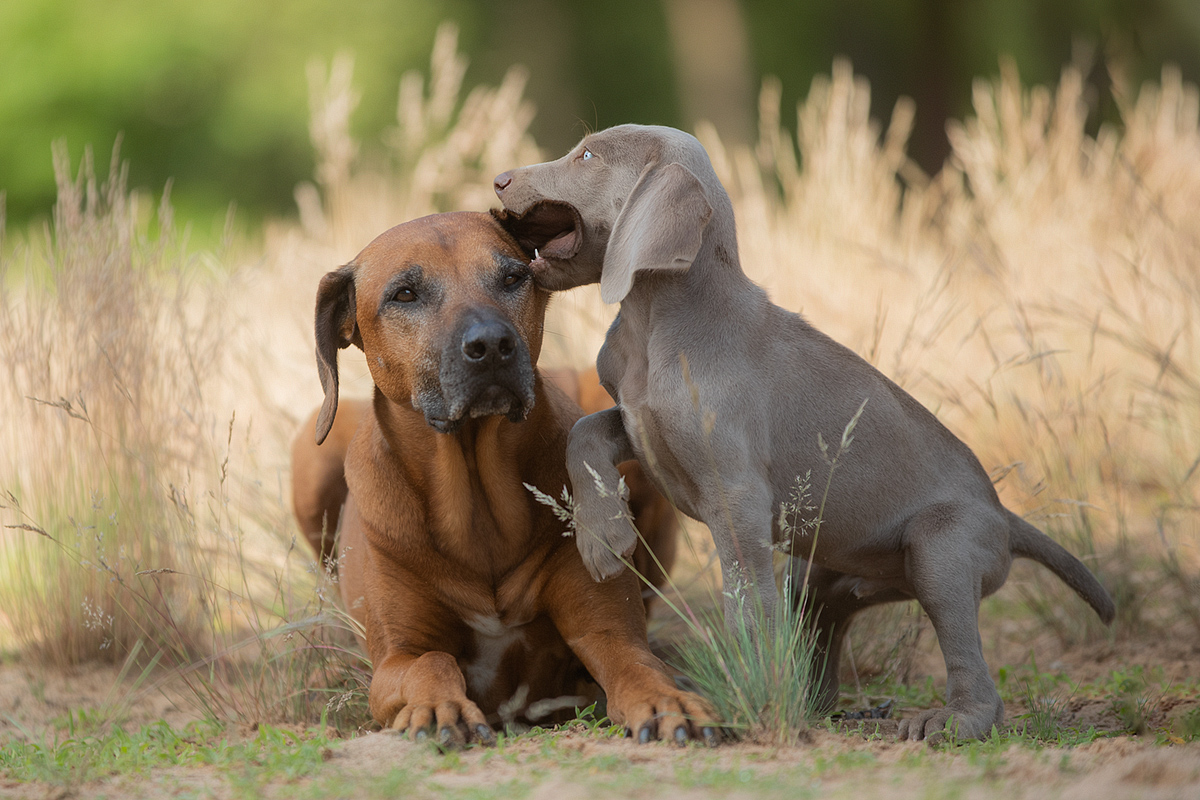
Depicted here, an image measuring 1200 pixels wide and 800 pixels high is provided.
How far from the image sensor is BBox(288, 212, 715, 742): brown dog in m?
3.23

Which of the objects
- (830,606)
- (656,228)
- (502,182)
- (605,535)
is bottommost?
(830,606)

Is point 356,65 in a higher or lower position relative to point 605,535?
higher

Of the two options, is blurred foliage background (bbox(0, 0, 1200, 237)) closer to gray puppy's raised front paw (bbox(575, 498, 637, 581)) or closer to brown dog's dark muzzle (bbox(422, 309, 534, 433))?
brown dog's dark muzzle (bbox(422, 309, 534, 433))

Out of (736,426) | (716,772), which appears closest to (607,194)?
(736,426)

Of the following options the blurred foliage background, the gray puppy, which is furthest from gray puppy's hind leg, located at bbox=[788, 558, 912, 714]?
the blurred foliage background

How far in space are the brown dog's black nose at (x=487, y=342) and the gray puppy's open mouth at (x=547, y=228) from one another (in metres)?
0.36

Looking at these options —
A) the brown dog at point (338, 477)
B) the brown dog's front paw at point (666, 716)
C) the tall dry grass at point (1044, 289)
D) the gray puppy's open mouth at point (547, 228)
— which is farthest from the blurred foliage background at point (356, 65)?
the brown dog's front paw at point (666, 716)

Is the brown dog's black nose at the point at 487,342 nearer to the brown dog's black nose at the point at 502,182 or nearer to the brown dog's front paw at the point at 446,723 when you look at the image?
the brown dog's black nose at the point at 502,182

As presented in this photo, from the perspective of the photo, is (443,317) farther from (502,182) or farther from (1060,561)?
(1060,561)

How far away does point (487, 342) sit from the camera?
3.11 m

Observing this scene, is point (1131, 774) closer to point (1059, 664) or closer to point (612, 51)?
point (1059, 664)

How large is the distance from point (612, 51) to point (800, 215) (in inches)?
506

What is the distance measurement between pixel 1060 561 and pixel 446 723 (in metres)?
2.00

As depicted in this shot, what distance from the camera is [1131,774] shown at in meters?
2.37
